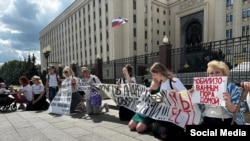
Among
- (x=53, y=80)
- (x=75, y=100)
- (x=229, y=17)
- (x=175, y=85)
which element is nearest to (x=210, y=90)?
(x=175, y=85)

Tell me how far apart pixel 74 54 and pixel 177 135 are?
191 feet

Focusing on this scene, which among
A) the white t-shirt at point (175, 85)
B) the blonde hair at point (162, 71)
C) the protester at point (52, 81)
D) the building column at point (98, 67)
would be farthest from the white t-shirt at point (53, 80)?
the building column at point (98, 67)

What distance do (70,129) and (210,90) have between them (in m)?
3.72

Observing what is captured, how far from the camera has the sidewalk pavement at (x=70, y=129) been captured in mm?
4777

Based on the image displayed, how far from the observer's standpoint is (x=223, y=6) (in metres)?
37.8

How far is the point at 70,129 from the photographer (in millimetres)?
5547

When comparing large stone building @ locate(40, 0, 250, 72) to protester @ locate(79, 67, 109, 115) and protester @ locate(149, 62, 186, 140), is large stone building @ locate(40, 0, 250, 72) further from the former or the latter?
protester @ locate(149, 62, 186, 140)

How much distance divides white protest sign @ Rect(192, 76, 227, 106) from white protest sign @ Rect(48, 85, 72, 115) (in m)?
5.12

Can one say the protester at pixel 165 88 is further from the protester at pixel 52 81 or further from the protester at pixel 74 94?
the protester at pixel 52 81

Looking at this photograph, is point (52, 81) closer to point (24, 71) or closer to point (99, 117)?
point (99, 117)

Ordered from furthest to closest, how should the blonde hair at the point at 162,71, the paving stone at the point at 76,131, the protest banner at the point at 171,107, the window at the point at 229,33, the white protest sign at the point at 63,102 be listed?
the window at the point at 229,33
the white protest sign at the point at 63,102
the paving stone at the point at 76,131
the blonde hair at the point at 162,71
the protest banner at the point at 171,107

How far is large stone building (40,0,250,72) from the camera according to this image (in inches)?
1479

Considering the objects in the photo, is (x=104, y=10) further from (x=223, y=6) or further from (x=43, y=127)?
(x=43, y=127)

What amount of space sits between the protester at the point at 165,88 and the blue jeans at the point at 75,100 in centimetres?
396
